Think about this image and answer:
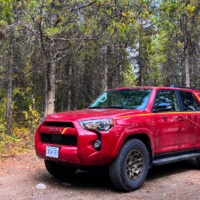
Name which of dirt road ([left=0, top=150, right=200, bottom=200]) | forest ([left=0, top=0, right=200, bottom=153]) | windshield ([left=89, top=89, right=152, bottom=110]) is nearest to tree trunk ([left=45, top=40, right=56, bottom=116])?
forest ([left=0, top=0, right=200, bottom=153])

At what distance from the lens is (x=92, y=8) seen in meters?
10.9

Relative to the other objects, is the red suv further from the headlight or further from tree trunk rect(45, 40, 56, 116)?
tree trunk rect(45, 40, 56, 116)

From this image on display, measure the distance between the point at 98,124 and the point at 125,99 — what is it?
57.1 inches

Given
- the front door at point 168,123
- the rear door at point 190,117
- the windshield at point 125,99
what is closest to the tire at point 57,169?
the windshield at point 125,99

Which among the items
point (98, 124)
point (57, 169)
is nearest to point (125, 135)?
point (98, 124)

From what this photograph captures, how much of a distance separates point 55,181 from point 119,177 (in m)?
1.62

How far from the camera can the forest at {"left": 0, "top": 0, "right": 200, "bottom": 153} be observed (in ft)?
28.6

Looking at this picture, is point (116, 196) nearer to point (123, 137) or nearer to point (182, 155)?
point (123, 137)

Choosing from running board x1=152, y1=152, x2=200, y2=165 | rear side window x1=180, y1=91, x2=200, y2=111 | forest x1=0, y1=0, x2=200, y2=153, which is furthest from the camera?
forest x1=0, y1=0, x2=200, y2=153

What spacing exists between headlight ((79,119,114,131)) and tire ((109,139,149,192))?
0.48m

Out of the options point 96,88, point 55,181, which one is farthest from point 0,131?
point 96,88

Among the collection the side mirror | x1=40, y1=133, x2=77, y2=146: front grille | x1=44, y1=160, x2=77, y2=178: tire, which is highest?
the side mirror

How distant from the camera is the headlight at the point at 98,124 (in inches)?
167

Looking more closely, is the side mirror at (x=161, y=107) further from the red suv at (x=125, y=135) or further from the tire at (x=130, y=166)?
the tire at (x=130, y=166)
